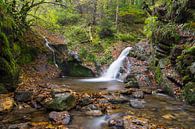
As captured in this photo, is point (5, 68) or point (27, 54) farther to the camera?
point (27, 54)

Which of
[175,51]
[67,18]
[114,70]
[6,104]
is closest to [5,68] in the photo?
[6,104]

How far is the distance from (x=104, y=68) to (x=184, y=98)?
7444 millimetres

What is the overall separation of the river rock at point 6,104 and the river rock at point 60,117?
1.28m

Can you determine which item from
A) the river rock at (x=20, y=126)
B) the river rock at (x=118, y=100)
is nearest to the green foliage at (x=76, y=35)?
the river rock at (x=118, y=100)

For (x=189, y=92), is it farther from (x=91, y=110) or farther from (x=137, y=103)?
(x=91, y=110)

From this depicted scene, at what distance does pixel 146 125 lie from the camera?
21.1 ft

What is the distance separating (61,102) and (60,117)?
2.39 ft

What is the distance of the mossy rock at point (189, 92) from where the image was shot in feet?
29.0

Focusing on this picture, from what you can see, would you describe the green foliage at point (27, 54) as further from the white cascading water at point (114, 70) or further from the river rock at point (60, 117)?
the river rock at point (60, 117)

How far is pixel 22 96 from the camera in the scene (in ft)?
26.7

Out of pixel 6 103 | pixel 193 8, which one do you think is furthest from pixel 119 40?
pixel 6 103

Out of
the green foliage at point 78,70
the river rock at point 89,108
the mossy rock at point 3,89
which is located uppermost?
the green foliage at point 78,70

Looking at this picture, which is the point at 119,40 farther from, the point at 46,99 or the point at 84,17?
the point at 46,99

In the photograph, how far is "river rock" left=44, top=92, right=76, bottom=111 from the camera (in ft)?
24.1
